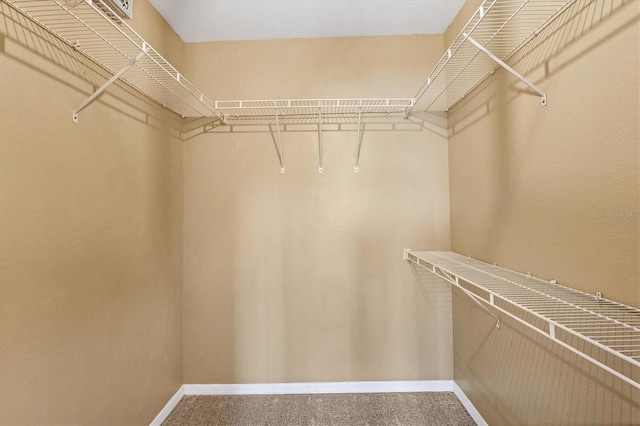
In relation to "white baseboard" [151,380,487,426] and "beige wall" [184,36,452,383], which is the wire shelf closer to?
"beige wall" [184,36,452,383]

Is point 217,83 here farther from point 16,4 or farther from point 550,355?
point 550,355

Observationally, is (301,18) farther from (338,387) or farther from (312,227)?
(338,387)

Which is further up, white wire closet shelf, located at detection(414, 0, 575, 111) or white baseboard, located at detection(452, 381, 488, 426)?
Result: white wire closet shelf, located at detection(414, 0, 575, 111)

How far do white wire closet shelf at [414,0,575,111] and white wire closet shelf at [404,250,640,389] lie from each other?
733mm

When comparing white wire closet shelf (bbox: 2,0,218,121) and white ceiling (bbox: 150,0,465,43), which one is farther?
white ceiling (bbox: 150,0,465,43)

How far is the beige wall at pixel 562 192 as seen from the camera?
2.81 ft

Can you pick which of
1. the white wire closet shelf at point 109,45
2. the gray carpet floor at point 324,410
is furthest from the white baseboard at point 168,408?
the white wire closet shelf at point 109,45

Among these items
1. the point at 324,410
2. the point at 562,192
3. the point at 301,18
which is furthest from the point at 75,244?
the point at 562,192

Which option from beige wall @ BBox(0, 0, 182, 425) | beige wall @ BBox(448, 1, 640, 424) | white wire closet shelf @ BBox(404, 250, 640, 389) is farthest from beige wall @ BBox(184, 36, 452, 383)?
white wire closet shelf @ BBox(404, 250, 640, 389)

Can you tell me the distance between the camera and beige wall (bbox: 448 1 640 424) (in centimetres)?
86

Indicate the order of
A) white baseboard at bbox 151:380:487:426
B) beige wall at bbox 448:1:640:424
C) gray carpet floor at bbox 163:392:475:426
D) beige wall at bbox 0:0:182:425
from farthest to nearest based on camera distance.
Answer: white baseboard at bbox 151:380:487:426, gray carpet floor at bbox 163:392:475:426, beige wall at bbox 0:0:182:425, beige wall at bbox 448:1:640:424

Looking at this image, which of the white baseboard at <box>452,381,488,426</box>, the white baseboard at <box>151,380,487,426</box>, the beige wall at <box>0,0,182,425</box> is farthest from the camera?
the white baseboard at <box>151,380,487,426</box>

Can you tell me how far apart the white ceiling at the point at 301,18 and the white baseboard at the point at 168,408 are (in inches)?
99.5

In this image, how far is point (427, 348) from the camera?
210cm
